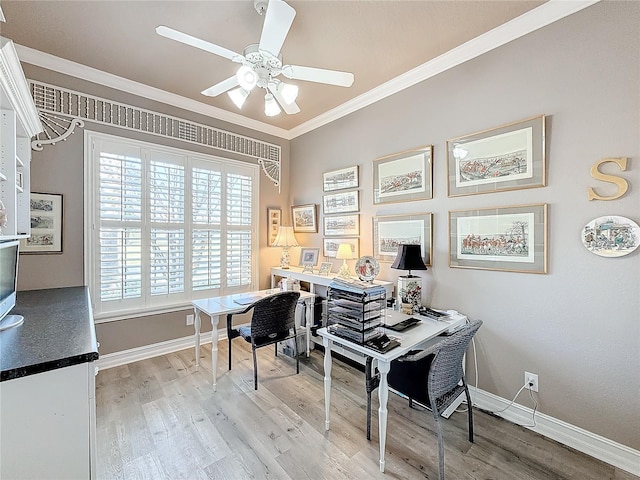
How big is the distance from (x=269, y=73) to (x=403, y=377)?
2242 millimetres

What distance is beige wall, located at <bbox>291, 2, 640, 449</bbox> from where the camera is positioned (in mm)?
1736

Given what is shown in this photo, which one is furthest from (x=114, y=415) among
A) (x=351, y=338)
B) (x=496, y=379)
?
(x=496, y=379)

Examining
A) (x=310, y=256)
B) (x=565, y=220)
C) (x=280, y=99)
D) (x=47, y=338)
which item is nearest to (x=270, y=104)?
(x=280, y=99)

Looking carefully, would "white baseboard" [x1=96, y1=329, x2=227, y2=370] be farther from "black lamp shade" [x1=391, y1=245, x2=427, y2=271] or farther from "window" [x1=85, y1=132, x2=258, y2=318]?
"black lamp shade" [x1=391, y1=245, x2=427, y2=271]

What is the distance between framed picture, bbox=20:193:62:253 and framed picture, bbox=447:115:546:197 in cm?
362

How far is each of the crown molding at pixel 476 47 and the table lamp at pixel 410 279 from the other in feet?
5.43

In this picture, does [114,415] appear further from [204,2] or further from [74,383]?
[204,2]

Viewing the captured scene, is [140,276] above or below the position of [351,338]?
above

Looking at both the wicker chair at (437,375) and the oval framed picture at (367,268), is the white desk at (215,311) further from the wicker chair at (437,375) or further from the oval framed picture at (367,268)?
the wicker chair at (437,375)

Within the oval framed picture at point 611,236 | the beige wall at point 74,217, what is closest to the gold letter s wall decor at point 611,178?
the oval framed picture at point 611,236

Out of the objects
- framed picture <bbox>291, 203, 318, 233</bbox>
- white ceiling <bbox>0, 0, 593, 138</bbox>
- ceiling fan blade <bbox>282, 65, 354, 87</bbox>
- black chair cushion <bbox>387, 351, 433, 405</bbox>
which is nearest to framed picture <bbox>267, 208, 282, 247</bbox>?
framed picture <bbox>291, 203, 318, 233</bbox>

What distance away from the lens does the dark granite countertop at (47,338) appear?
100 centimetres

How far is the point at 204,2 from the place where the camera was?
1948mm

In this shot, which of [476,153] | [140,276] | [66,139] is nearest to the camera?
[476,153]
